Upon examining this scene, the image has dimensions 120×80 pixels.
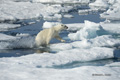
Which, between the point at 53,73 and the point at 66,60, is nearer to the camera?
the point at 53,73

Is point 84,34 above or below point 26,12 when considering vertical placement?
below

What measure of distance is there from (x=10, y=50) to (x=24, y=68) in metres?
2.31

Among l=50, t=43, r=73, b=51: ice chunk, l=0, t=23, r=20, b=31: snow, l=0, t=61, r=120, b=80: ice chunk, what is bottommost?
l=0, t=61, r=120, b=80: ice chunk

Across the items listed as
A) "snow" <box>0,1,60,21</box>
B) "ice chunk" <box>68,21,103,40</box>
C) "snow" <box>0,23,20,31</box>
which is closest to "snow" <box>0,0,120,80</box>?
"ice chunk" <box>68,21,103,40</box>

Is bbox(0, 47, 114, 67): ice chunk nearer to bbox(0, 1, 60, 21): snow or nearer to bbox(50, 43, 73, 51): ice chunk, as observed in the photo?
bbox(50, 43, 73, 51): ice chunk

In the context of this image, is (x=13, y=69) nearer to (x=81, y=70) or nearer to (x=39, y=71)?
(x=39, y=71)

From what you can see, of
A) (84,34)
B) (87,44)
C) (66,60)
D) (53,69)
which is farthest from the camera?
(84,34)

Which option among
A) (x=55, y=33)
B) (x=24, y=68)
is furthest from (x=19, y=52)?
(x=24, y=68)

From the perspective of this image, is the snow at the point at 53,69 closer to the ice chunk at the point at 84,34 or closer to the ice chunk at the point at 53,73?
the ice chunk at the point at 53,73

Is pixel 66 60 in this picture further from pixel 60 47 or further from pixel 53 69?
pixel 60 47

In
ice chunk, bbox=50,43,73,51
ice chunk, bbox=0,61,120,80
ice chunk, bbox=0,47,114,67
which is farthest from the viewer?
ice chunk, bbox=50,43,73,51

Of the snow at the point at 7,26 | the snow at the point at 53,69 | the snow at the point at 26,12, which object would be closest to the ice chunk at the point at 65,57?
the snow at the point at 53,69

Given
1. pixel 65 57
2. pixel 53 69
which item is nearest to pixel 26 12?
pixel 65 57

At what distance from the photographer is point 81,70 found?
4938 millimetres
